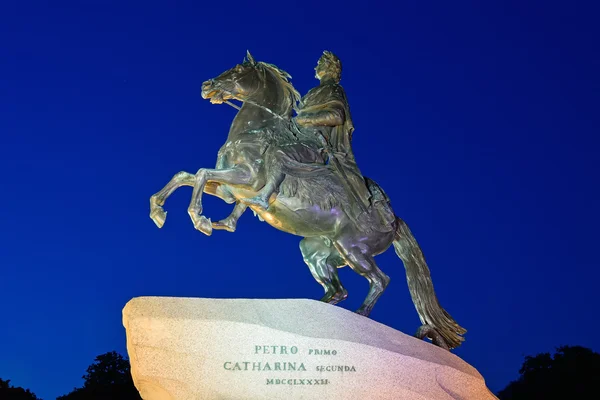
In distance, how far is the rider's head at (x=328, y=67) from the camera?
34.3 ft

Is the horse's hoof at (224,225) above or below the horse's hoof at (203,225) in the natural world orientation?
above

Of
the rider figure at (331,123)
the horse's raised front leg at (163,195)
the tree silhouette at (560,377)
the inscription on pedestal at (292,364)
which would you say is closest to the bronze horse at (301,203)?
the horse's raised front leg at (163,195)

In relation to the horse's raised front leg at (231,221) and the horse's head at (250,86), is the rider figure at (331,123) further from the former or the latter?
the horse's raised front leg at (231,221)

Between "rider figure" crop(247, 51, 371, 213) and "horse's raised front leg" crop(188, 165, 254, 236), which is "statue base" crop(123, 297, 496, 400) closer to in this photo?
"horse's raised front leg" crop(188, 165, 254, 236)

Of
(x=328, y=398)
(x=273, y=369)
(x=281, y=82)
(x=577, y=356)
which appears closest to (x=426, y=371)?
(x=328, y=398)

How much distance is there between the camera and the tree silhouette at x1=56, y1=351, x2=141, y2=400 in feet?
65.8

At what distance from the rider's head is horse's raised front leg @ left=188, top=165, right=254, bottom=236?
79.4 inches

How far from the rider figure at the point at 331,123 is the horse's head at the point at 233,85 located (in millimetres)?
714

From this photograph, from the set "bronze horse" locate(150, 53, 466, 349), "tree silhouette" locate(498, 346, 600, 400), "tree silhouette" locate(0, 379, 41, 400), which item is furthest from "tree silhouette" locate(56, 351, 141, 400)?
"bronze horse" locate(150, 53, 466, 349)

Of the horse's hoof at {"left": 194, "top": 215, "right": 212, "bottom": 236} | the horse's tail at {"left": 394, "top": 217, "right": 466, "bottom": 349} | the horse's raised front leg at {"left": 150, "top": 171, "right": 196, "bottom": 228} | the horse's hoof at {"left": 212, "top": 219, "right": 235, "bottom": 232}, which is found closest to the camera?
the horse's hoof at {"left": 194, "top": 215, "right": 212, "bottom": 236}

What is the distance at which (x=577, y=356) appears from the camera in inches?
822

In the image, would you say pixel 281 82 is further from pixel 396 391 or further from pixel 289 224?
pixel 396 391

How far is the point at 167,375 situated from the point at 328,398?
157cm

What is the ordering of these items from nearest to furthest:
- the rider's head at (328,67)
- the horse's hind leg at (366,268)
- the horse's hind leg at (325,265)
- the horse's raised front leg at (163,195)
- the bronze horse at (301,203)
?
1. the horse's raised front leg at (163,195)
2. the bronze horse at (301,203)
3. the horse's hind leg at (366,268)
4. the horse's hind leg at (325,265)
5. the rider's head at (328,67)
